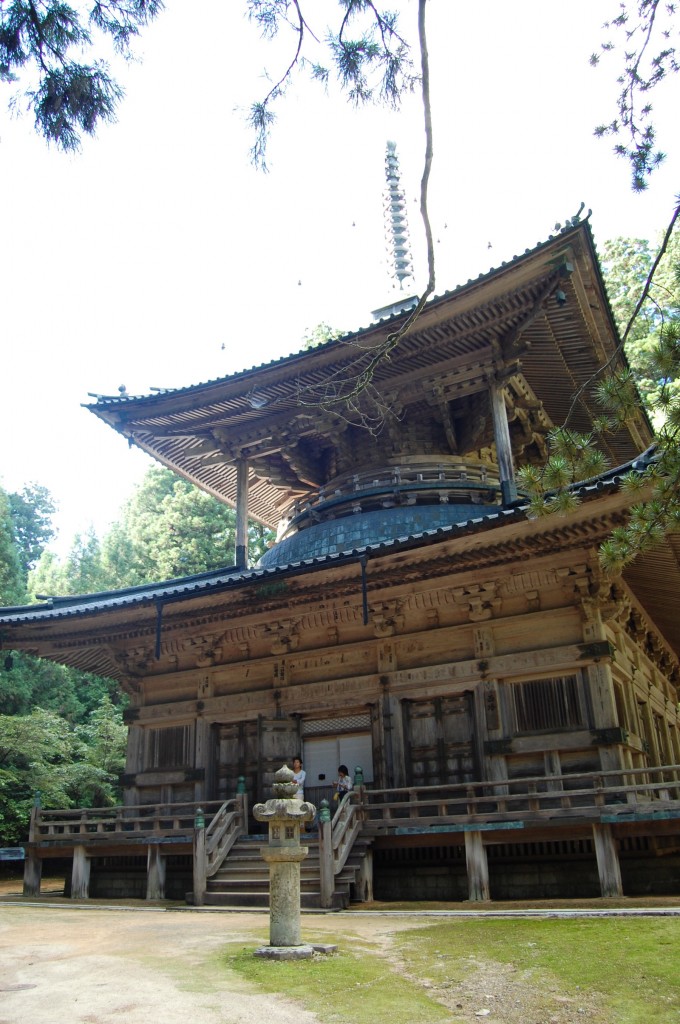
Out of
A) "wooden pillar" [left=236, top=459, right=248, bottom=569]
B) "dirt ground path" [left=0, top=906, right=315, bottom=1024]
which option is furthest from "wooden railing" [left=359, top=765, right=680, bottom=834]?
"wooden pillar" [left=236, top=459, right=248, bottom=569]

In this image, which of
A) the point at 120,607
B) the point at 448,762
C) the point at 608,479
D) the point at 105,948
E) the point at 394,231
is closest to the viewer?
the point at 105,948

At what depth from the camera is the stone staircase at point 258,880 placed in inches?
431

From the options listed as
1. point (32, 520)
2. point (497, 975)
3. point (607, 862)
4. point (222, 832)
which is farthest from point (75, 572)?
point (497, 975)

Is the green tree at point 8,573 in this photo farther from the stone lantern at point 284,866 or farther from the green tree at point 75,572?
the stone lantern at point 284,866

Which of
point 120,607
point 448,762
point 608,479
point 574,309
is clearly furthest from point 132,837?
point 574,309

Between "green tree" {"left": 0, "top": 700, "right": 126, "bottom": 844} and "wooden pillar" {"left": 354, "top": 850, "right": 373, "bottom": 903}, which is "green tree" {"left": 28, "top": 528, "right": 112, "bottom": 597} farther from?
"wooden pillar" {"left": 354, "top": 850, "right": 373, "bottom": 903}

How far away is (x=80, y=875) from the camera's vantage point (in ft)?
48.2

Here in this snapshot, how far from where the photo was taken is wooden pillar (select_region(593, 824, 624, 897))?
10133 mm

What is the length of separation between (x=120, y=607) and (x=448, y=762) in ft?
22.6

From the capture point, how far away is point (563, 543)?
40.7 ft

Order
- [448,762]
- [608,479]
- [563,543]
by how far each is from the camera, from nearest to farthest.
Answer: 1. [608,479]
2. [563,543]
3. [448,762]

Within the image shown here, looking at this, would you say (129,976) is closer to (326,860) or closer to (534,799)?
(326,860)

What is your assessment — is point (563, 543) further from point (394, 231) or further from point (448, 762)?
point (394, 231)

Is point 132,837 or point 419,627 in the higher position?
point 419,627
